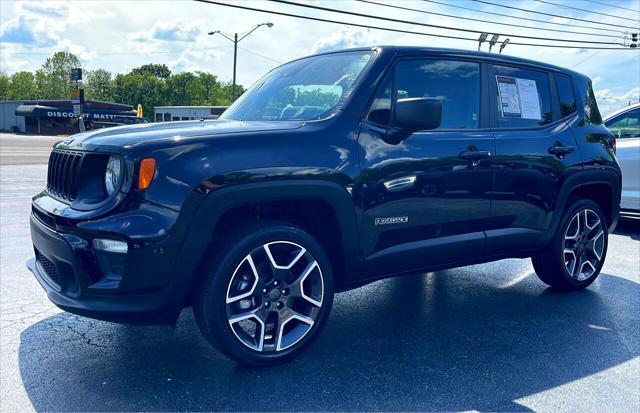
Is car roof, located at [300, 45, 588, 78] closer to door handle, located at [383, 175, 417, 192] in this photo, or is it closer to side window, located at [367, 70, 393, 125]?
side window, located at [367, 70, 393, 125]

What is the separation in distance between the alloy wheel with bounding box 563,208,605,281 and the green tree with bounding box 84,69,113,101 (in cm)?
11353

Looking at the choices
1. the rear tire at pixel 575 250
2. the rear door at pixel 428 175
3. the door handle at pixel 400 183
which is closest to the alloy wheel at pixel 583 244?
the rear tire at pixel 575 250

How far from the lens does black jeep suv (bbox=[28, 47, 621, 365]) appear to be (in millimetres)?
2744

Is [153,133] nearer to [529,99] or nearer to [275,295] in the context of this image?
[275,295]

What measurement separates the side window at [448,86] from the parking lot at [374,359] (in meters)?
1.48

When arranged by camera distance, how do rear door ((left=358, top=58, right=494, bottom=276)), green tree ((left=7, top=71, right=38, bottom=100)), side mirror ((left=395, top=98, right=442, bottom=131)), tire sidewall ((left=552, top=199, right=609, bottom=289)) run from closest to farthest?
side mirror ((left=395, top=98, right=442, bottom=131)), rear door ((left=358, top=58, right=494, bottom=276)), tire sidewall ((left=552, top=199, right=609, bottom=289)), green tree ((left=7, top=71, right=38, bottom=100))

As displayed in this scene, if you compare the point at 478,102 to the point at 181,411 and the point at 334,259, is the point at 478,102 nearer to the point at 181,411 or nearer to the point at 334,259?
the point at 334,259

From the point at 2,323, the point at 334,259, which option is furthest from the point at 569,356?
the point at 2,323

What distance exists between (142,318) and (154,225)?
488 millimetres

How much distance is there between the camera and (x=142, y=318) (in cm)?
277

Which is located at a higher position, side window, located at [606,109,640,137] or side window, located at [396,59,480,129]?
side window, located at [396,59,480,129]

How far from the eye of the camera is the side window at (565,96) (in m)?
4.64

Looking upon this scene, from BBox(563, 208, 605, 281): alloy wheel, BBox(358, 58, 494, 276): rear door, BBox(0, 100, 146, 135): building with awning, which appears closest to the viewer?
BBox(358, 58, 494, 276): rear door

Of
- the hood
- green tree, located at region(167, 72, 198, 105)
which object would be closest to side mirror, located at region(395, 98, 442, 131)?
the hood
